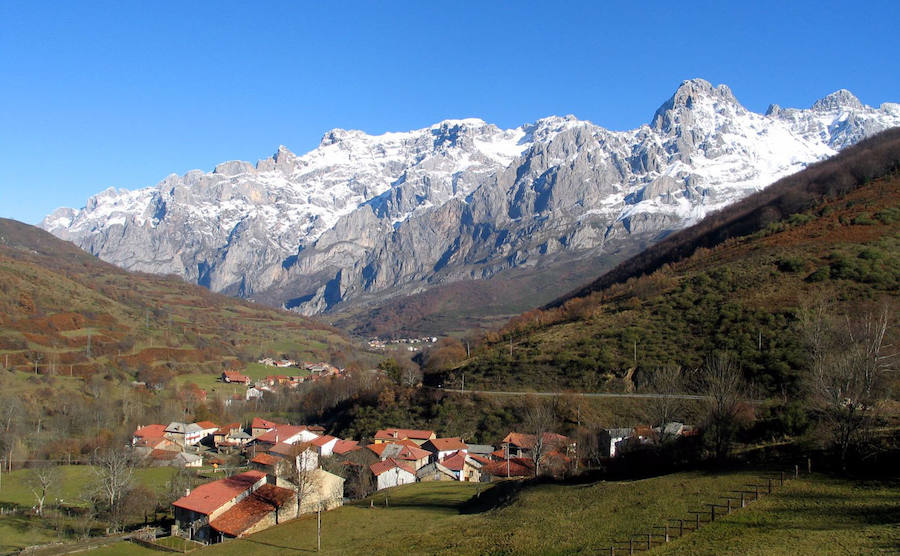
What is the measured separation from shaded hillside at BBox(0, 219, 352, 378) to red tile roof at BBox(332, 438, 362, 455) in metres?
55.6

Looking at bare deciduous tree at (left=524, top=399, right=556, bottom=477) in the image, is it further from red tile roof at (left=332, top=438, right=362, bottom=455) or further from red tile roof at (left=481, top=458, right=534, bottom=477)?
red tile roof at (left=332, top=438, right=362, bottom=455)

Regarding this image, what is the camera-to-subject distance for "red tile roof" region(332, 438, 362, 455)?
182 ft

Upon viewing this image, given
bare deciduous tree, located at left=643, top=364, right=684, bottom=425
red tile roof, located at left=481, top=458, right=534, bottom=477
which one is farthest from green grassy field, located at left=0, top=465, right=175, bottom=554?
bare deciduous tree, located at left=643, top=364, right=684, bottom=425

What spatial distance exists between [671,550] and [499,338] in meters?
67.1

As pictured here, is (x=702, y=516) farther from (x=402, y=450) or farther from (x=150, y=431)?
(x=150, y=431)

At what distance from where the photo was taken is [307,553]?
2995cm

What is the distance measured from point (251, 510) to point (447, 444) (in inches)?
768

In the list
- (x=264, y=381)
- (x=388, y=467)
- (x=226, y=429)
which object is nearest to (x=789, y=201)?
(x=388, y=467)

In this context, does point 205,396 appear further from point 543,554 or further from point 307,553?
point 543,554

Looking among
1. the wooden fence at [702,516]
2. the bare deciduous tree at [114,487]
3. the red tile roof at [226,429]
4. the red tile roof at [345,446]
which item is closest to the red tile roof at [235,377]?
the red tile roof at [226,429]

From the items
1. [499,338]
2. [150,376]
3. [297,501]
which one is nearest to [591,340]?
[499,338]

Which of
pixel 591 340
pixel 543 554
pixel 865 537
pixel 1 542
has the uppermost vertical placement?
pixel 591 340

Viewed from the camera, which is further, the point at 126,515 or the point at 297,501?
the point at 126,515

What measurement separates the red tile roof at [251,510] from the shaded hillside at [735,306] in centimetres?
2819
